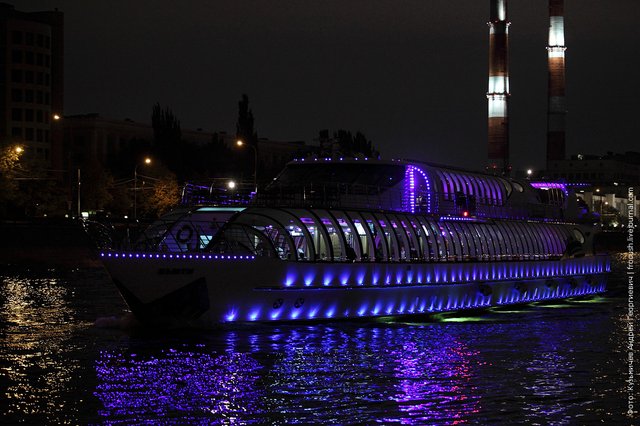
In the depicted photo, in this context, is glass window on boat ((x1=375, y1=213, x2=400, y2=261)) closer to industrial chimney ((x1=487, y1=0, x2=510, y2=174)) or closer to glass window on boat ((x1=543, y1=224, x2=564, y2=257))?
glass window on boat ((x1=543, y1=224, x2=564, y2=257))

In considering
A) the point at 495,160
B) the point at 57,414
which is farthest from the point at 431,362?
the point at 495,160

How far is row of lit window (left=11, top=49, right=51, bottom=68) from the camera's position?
144750 millimetres

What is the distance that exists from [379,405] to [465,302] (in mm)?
22339

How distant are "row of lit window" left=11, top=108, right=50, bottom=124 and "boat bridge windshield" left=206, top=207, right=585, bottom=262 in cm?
10421

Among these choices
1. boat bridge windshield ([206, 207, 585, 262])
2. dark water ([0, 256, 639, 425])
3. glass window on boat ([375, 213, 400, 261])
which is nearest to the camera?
dark water ([0, 256, 639, 425])

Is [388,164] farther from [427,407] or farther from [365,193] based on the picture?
[427,407]

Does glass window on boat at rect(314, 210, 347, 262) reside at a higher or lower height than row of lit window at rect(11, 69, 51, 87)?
lower

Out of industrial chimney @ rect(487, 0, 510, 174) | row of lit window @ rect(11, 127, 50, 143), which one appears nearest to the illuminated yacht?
industrial chimney @ rect(487, 0, 510, 174)

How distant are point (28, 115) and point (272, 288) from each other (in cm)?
11842

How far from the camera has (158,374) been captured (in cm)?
2675

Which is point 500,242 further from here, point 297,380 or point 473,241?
point 297,380

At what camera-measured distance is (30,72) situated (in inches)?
5748

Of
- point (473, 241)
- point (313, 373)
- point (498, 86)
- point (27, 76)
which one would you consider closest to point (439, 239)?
point (473, 241)

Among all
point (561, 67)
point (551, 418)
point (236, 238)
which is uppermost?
point (561, 67)
